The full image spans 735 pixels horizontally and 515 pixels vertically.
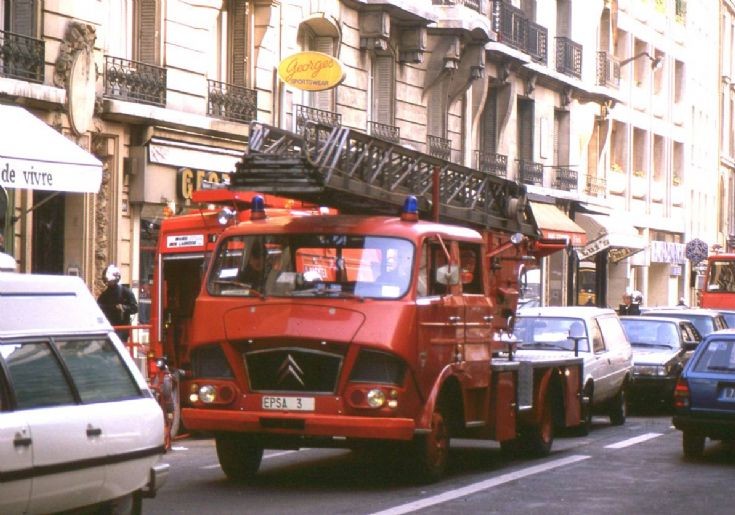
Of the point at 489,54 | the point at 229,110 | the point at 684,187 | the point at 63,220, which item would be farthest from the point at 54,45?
the point at 684,187

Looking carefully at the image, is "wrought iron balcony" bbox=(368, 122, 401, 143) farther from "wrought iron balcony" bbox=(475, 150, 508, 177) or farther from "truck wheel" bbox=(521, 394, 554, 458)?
"truck wheel" bbox=(521, 394, 554, 458)

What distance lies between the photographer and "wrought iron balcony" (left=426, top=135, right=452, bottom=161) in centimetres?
4028

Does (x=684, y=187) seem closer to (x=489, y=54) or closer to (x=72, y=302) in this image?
(x=489, y=54)

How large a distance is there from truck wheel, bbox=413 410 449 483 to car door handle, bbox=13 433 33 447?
6.17 meters

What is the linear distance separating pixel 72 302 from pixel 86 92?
51.1 ft

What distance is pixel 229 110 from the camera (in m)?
30.7

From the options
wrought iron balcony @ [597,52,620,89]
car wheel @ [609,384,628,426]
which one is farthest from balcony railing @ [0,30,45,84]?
wrought iron balcony @ [597,52,620,89]

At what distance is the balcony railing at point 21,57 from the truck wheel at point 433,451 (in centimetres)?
1092

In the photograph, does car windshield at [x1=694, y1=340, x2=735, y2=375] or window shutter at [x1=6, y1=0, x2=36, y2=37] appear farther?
window shutter at [x1=6, y1=0, x2=36, y2=37]

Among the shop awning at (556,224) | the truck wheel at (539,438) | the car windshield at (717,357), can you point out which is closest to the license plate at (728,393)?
the car windshield at (717,357)

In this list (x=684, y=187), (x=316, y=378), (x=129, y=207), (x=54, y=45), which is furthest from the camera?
(x=684, y=187)

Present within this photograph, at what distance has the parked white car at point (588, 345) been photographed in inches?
898

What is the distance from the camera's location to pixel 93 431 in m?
10.1

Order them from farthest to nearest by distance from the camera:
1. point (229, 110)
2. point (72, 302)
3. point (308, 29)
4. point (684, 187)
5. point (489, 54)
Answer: point (684, 187), point (489, 54), point (308, 29), point (229, 110), point (72, 302)
